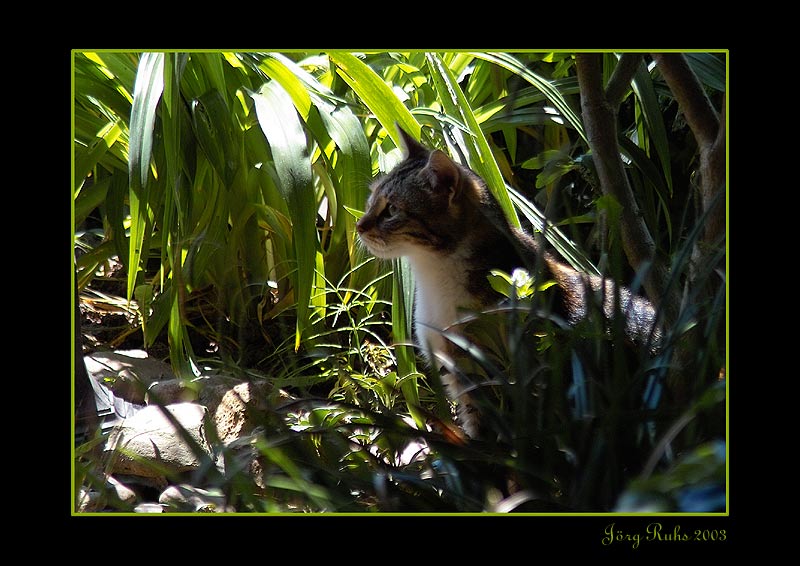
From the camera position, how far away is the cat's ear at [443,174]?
103cm

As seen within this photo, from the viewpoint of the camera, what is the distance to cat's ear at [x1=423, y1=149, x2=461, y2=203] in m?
1.03

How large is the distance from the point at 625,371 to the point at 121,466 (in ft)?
1.68

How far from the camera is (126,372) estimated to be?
92 cm

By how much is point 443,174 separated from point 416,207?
60 millimetres

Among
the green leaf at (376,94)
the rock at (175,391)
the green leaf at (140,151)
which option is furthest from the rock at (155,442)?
the green leaf at (376,94)

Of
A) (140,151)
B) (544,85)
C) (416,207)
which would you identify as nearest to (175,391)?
(140,151)

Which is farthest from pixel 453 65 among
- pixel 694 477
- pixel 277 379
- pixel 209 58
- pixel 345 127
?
pixel 694 477

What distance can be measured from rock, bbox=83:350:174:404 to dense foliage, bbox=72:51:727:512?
2 cm

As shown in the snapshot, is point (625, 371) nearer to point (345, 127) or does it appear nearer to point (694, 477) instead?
point (694, 477)

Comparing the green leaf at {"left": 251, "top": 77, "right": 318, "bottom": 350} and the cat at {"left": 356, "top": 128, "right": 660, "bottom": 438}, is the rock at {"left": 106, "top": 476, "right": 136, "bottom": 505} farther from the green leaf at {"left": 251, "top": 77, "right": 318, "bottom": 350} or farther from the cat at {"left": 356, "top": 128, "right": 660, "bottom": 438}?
the cat at {"left": 356, "top": 128, "right": 660, "bottom": 438}

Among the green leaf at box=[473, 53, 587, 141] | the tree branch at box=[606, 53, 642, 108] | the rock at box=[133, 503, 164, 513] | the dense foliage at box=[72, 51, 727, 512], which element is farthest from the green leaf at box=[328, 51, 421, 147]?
the rock at box=[133, 503, 164, 513]

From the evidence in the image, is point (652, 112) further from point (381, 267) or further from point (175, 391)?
point (175, 391)

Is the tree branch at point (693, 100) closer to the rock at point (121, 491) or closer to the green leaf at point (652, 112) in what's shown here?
the green leaf at point (652, 112)
